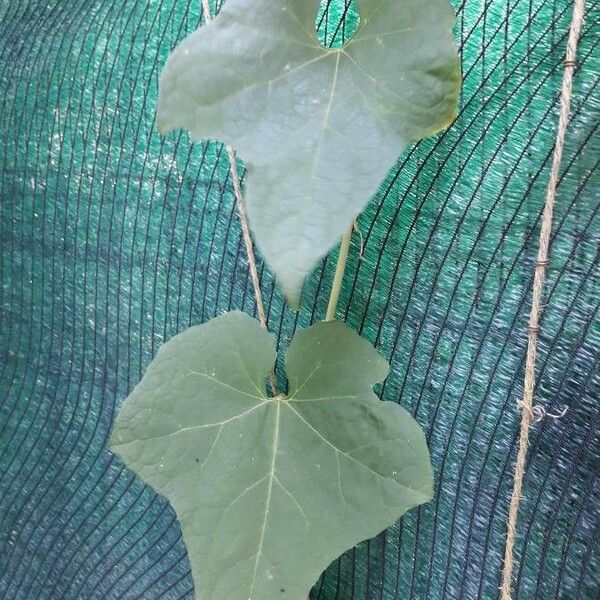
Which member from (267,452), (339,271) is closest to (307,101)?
(339,271)

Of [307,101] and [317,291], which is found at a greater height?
[307,101]

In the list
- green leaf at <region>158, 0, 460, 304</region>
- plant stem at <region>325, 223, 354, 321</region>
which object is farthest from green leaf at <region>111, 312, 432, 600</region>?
green leaf at <region>158, 0, 460, 304</region>

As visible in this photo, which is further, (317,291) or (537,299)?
(317,291)

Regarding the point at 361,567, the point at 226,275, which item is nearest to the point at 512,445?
the point at 361,567

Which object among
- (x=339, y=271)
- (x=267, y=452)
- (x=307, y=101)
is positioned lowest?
(x=267, y=452)

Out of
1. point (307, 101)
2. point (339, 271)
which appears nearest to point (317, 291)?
point (339, 271)

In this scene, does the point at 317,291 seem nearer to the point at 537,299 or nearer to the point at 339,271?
the point at 339,271

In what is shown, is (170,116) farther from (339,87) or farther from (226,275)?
(226,275)
